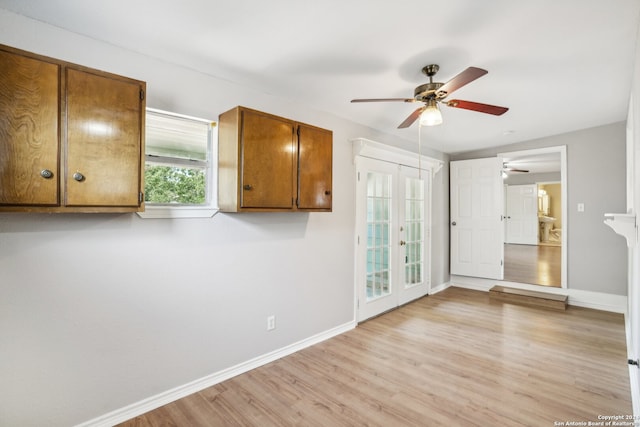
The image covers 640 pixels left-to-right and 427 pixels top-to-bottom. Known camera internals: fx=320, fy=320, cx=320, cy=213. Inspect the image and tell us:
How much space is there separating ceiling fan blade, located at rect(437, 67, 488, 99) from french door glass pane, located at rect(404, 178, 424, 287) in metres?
2.28

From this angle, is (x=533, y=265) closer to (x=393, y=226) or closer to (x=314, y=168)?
(x=393, y=226)

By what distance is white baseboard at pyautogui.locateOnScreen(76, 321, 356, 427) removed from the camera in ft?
6.43

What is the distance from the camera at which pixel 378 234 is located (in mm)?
3984

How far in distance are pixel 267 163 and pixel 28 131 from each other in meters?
Result: 1.34

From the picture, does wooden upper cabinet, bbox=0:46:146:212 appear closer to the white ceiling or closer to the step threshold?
the white ceiling

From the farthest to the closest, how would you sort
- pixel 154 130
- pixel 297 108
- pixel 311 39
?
pixel 297 108 < pixel 154 130 < pixel 311 39

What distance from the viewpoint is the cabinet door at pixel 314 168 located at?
2.68 metres

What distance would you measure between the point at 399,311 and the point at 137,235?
3254 mm

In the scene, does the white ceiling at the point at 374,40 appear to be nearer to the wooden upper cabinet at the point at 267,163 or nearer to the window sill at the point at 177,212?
the wooden upper cabinet at the point at 267,163

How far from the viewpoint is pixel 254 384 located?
243cm

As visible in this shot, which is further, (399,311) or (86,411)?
(399,311)

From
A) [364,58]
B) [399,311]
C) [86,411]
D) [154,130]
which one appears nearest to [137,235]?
[154,130]

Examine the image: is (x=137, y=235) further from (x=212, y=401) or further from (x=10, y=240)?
(x=212, y=401)

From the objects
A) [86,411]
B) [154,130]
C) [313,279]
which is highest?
[154,130]
